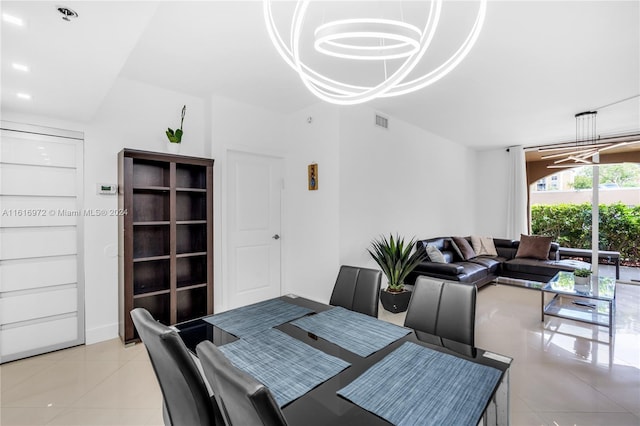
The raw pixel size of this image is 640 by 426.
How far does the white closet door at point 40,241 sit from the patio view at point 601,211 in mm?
7445

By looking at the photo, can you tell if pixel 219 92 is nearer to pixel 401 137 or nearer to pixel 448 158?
pixel 401 137

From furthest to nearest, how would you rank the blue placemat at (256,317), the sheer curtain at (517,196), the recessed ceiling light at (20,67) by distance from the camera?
the sheer curtain at (517,196), the recessed ceiling light at (20,67), the blue placemat at (256,317)

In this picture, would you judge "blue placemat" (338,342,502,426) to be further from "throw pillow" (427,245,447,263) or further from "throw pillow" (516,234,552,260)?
"throw pillow" (516,234,552,260)

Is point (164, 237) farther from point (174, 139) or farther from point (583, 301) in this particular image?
point (583, 301)

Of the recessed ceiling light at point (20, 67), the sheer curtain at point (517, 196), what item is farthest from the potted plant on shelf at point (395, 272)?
the sheer curtain at point (517, 196)

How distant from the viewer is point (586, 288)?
11.1 feet

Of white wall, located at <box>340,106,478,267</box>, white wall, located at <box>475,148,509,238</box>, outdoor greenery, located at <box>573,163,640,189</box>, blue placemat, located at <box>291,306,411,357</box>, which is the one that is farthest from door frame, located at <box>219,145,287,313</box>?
outdoor greenery, located at <box>573,163,640,189</box>

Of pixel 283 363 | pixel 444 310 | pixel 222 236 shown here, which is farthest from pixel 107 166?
pixel 444 310

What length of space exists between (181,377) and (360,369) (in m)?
0.66

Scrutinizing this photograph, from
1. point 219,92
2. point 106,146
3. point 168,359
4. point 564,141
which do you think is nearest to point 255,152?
point 219,92

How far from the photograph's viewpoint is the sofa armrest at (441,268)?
4137mm

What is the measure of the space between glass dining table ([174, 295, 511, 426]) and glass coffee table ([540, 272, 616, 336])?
107 inches

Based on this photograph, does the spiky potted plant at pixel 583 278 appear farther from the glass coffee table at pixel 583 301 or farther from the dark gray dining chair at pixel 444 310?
the dark gray dining chair at pixel 444 310

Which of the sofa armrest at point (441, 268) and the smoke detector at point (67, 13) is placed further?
the sofa armrest at point (441, 268)
